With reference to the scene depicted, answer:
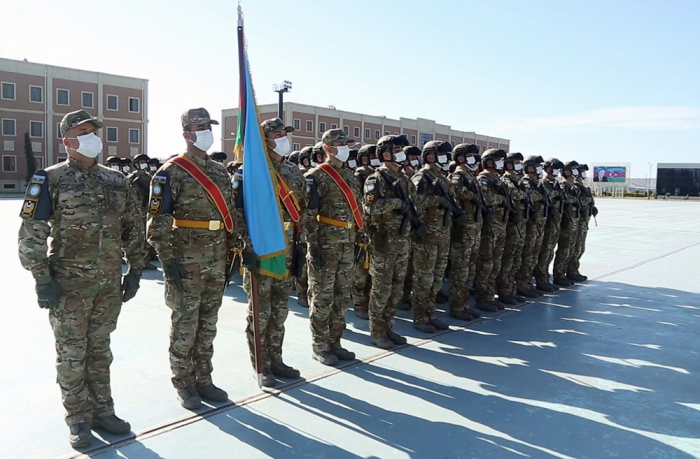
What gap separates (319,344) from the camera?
5039mm

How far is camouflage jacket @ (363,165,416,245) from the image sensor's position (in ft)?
17.9

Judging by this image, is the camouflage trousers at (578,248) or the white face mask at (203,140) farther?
the camouflage trousers at (578,248)

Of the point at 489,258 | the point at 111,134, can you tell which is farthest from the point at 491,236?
the point at 111,134

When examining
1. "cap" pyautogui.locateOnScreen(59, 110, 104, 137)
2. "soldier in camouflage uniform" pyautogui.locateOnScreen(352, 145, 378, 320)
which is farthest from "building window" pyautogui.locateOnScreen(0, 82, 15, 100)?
"cap" pyautogui.locateOnScreen(59, 110, 104, 137)

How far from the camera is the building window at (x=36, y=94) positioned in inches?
1640

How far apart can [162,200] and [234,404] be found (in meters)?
1.56

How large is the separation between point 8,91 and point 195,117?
45015 millimetres

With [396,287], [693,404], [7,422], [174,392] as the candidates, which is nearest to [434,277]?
[396,287]

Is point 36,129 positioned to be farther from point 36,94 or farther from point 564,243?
point 564,243

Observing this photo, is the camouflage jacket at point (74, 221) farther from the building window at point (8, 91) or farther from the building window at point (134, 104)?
the building window at point (134, 104)

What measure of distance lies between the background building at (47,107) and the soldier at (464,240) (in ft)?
129

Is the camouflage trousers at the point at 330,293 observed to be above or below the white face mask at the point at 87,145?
below

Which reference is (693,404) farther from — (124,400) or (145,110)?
(145,110)

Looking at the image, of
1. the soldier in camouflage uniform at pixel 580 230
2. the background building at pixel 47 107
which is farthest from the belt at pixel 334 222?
the background building at pixel 47 107
